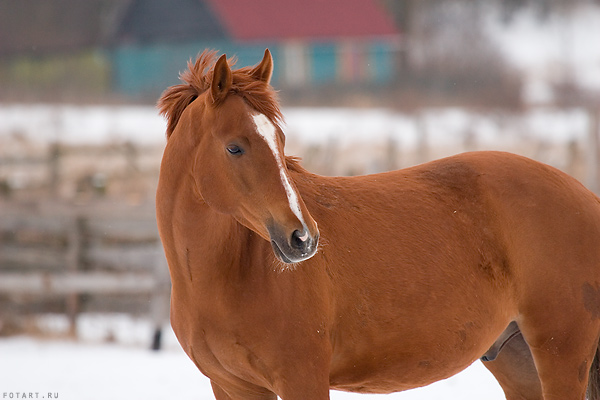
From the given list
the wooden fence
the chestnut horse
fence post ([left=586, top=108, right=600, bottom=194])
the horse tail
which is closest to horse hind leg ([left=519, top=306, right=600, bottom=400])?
the chestnut horse

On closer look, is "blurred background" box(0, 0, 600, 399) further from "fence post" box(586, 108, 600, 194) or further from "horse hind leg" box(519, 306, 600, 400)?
"horse hind leg" box(519, 306, 600, 400)

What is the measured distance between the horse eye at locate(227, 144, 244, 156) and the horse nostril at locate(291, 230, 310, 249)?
0.36m

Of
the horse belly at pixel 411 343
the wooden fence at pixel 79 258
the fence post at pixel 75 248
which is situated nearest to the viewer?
the horse belly at pixel 411 343

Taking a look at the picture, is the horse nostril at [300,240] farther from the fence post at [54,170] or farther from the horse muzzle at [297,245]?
the fence post at [54,170]

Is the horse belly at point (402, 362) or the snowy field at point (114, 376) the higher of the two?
the horse belly at point (402, 362)

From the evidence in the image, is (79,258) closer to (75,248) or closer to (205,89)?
(75,248)

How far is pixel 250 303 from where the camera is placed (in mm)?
2408

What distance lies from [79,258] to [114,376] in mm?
2098

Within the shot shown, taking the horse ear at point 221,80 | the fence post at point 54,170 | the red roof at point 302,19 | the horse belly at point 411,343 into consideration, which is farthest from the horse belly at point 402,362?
the red roof at point 302,19

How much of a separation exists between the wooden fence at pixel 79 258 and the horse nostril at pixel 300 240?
16.0ft

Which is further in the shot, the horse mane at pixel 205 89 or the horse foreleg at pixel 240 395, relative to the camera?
the horse foreleg at pixel 240 395

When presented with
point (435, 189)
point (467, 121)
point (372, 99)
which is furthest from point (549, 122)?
point (435, 189)

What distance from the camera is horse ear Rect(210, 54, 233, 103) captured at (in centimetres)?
230

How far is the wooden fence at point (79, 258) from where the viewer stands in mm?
7000
